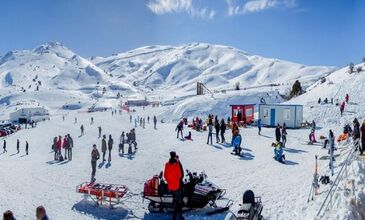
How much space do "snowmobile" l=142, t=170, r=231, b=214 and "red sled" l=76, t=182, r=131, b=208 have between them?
1.37m

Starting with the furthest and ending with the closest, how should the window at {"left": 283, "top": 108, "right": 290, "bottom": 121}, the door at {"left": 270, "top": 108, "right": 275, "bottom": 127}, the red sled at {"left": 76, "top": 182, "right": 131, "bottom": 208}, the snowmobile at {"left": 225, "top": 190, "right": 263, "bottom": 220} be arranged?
the door at {"left": 270, "top": 108, "right": 275, "bottom": 127}, the window at {"left": 283, "top": 108, "right": 290, "bottom": 121}, the red sled at {"left": 76, "top": 182, "right": 131, "bottom": 208}, the snowmobile at {"left": 225, "top": 190, "right": 263, "bottom": 220}

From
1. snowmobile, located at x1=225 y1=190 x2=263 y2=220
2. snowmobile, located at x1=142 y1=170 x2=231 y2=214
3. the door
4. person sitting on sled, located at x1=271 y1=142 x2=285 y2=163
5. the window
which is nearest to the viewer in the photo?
snowmobile, located at x1=225 y1=190 x2=263 y2=220

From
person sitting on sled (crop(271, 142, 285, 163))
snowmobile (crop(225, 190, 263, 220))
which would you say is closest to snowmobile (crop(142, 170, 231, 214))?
snowmobile (crop(225, 190, 263, 220))

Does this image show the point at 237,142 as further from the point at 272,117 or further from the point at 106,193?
the point at 272,117

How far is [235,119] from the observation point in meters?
42.3

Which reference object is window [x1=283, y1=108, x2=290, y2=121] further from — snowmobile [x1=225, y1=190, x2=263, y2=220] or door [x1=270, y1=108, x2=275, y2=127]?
snowmobile [x1=225, y1=190, x2=263, y2=220]

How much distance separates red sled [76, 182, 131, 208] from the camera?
15.4m

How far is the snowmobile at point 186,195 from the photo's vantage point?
13969mm

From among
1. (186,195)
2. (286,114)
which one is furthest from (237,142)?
(286,114)

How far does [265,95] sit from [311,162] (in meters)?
63.8

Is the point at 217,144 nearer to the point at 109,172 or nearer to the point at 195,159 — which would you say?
the point at 195,159

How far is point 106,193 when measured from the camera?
50.8 ft

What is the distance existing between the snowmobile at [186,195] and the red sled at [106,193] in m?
1.37

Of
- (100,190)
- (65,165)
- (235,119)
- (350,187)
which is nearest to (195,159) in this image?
(65,165)
